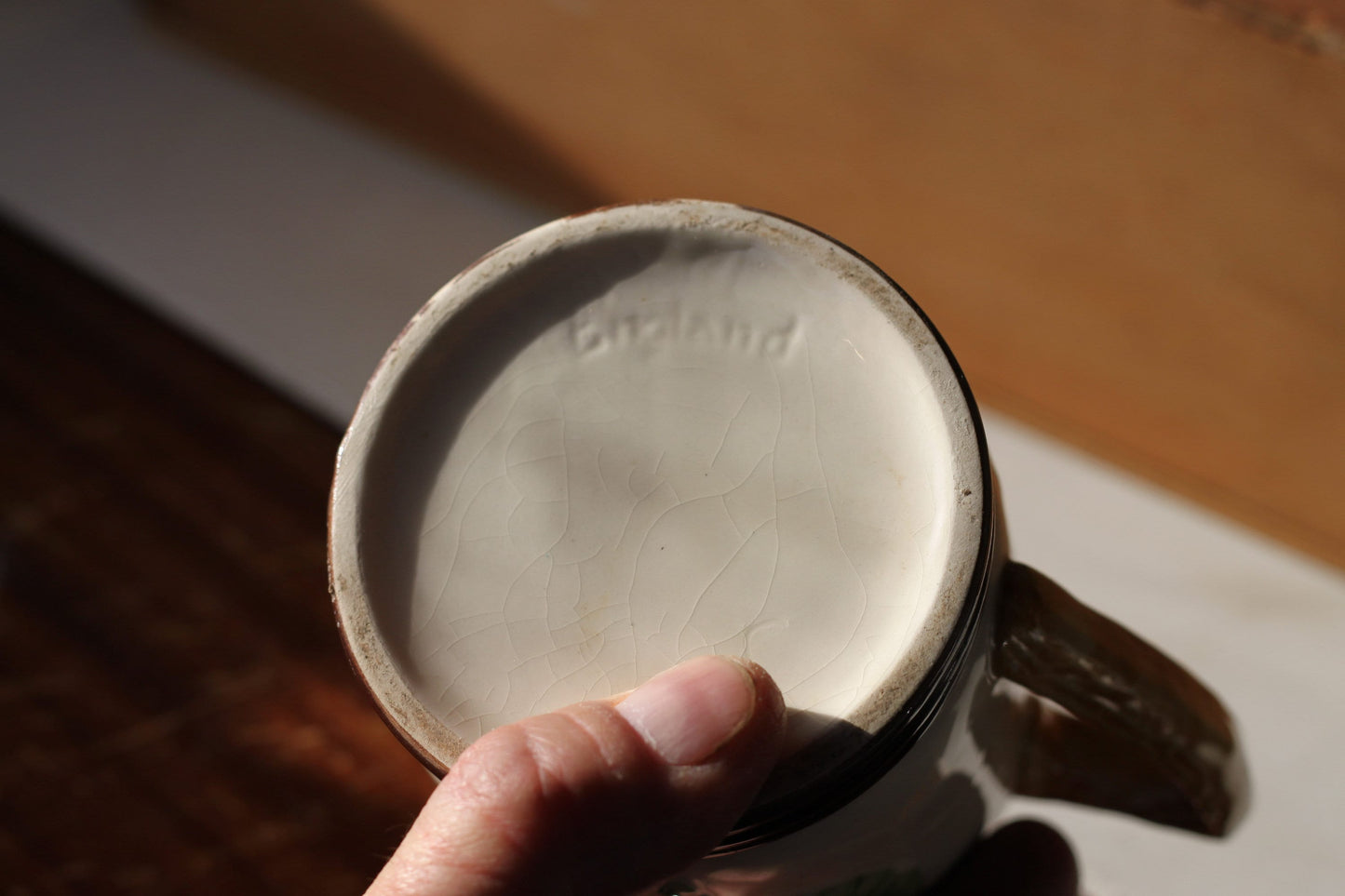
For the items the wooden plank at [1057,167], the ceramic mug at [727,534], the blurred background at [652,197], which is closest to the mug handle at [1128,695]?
the ceramic mug at [727,534]

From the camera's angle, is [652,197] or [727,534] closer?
[727,534]

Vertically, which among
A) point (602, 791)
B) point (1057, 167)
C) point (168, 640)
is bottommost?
point (168, 640)

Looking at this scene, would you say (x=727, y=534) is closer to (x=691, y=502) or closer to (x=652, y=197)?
(x=691, y=502)

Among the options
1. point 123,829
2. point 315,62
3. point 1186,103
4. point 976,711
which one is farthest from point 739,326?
point 315,62

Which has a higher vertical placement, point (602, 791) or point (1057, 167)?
point (1057, 167)

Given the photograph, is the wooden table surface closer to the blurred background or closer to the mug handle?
the blurred background

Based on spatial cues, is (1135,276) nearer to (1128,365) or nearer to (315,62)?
(1128,365)

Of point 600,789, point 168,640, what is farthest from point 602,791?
point 168,640
